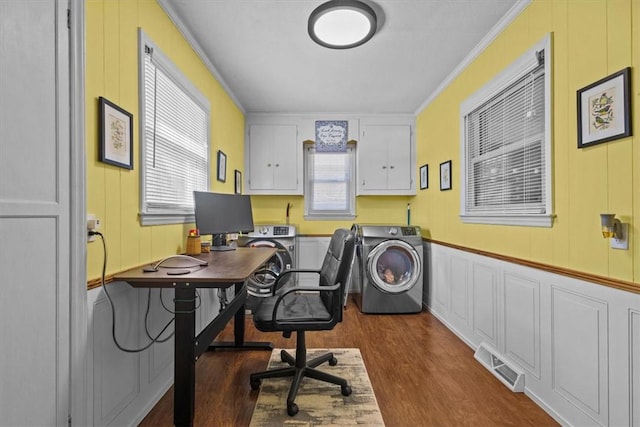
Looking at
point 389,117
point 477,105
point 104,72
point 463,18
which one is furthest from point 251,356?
point 389,117

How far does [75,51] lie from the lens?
1225 mm

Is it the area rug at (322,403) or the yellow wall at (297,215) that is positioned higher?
the yellow wall at (297,215)

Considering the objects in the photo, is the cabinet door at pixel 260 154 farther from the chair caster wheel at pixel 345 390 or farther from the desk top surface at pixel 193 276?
the chair caster wheel at pixel 345 390

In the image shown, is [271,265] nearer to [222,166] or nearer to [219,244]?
[219,244]

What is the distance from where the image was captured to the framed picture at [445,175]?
3.03 meters

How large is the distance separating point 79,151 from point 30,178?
22cm

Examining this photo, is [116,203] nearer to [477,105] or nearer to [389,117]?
[477,105]

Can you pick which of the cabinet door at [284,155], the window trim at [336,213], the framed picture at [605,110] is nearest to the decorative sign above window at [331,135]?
the window trim at [336,213]

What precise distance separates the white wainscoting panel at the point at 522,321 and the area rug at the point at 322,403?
1.03 m

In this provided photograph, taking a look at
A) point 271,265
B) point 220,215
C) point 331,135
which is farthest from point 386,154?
point 220,215

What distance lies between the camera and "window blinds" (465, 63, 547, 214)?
6.16ft

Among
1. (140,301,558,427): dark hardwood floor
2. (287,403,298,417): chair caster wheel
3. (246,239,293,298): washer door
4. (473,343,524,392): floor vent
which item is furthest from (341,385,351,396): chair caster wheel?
(246,239,293,298): washer door

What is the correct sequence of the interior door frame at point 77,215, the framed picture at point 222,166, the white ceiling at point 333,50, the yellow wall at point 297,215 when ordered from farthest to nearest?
the yellow wall at point 297,215, the framed picture at point 222,166, the white ceiling at point 333,50, the interior door frame at point 77,215

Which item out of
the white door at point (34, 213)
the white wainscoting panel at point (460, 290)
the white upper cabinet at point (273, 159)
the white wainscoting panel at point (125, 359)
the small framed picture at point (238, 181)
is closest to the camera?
the white door at point (34, 213)
